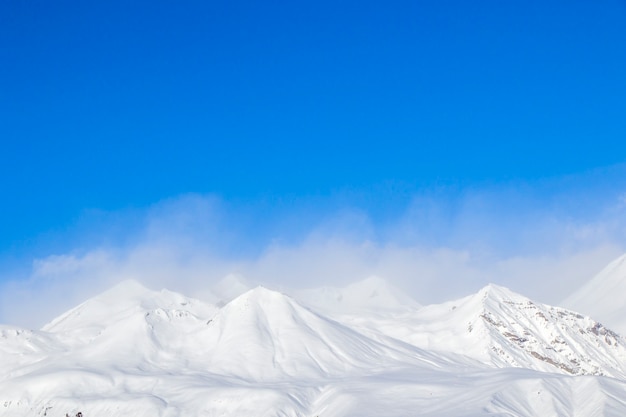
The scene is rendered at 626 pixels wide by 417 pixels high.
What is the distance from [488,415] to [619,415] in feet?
117

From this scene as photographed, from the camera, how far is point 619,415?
198 m

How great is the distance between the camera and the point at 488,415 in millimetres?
199375
